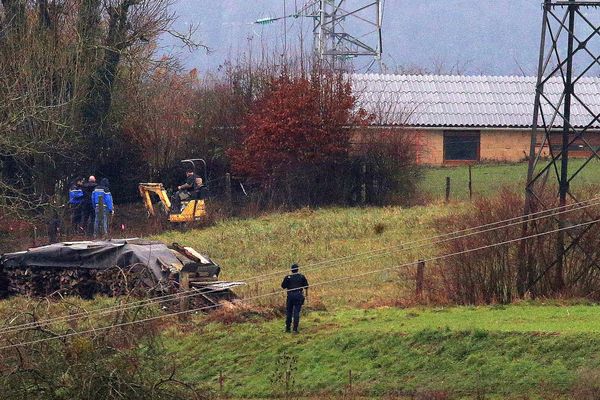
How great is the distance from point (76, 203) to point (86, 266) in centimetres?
1040

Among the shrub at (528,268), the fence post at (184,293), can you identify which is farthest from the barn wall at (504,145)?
the fence post at (184,293)

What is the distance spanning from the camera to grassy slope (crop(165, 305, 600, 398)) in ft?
67.5

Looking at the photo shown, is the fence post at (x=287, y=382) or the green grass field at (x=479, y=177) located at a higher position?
the green grass field at (x=479, y=177)

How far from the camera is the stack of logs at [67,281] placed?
92.7 ft

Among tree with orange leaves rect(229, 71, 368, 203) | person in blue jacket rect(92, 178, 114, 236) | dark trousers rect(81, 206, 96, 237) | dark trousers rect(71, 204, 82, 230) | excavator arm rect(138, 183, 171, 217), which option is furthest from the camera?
tree with orange leaves rect(229, 71, 368, 203)

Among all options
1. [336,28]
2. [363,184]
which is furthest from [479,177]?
[336,28]

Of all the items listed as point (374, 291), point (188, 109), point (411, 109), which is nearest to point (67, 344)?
point (374, 291)

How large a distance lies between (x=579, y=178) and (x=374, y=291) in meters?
16.8

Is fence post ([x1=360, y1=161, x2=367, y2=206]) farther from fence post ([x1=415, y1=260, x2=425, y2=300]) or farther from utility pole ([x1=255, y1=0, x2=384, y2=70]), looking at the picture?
fence post ([x1=415, y1=260, x2=425, y2=300])

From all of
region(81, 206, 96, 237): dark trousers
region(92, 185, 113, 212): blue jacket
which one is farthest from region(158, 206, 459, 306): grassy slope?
region(81, 206, 96, 237): dark trousers

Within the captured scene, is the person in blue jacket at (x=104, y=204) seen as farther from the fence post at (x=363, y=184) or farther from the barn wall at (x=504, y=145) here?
the barn wall at (x=504, y=145)

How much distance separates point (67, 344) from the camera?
63.6 ft

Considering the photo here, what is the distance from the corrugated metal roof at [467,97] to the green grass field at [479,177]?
10.4 feet

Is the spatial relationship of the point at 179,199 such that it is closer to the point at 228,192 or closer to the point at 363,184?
the point at 228,192
